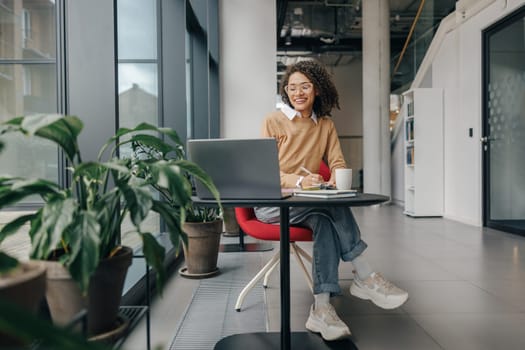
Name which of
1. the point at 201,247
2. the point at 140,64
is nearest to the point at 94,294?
the point at 201,247

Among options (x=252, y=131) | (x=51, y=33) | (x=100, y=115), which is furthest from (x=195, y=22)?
(x=100, y=115)

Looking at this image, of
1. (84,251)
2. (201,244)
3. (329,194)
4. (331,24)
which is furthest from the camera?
(331,24)

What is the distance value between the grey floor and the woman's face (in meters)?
1.07

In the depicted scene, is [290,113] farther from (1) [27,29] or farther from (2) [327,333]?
(1) [27,29]

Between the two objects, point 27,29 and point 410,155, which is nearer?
point 27,29

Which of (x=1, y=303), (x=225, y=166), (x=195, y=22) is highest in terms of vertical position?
(x=195, y=22)

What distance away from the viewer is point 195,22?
13.6 feet

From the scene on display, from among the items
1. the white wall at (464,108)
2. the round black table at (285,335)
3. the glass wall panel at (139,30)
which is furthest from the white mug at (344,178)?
the white wall at (464,108)

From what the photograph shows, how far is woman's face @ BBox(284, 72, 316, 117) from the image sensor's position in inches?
81.0

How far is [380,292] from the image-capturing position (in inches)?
70.0

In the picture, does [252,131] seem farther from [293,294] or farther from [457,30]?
[457,30]

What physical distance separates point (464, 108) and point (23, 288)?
18.4 ft

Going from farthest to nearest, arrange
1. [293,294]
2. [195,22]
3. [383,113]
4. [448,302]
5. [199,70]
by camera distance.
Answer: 1. [383,113]
2. [199,70]
3. [195,22]
4. [293,294]
5. [448,302]

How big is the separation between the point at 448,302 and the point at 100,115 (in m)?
2.01
